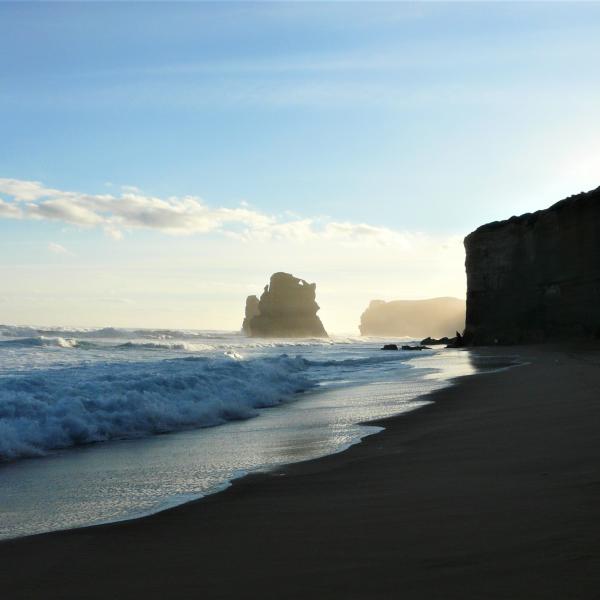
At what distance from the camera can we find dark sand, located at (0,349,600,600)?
97.7 inches

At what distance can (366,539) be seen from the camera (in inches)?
122

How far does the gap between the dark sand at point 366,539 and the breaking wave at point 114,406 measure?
145 inches

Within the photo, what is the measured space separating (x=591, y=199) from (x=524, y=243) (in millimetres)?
6577

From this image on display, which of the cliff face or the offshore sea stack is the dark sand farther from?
the offshore sea stack

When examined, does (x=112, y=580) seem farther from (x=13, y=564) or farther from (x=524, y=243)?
(x=524, y=243)

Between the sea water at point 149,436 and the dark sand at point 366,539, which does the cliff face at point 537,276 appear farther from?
the dark sand at point 366,539

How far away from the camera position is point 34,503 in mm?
4582

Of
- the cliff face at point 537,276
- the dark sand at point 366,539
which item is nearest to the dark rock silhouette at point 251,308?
the cliff face at point 537,276

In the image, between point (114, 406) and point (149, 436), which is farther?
point (114, 406)

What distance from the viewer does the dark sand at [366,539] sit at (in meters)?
2.48

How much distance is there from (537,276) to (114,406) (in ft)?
124

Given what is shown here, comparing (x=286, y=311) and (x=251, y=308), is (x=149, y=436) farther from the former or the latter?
(x=251, y=308)

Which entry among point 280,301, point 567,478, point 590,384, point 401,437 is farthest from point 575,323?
point 280,301

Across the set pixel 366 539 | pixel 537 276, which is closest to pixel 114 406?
pixel 366 539
